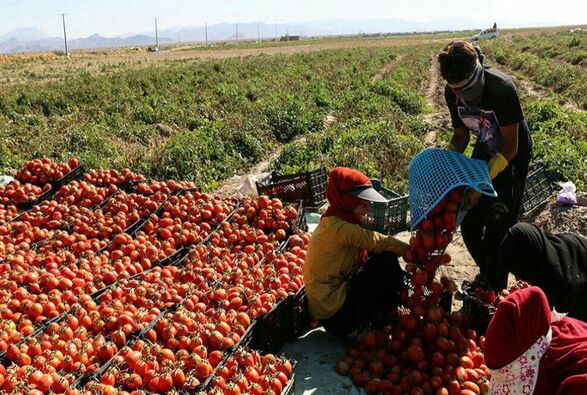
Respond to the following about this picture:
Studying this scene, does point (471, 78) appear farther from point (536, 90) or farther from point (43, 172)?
point (536, 90)

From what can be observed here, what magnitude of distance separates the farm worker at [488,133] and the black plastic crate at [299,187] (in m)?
2.51

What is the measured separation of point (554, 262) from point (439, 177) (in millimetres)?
880

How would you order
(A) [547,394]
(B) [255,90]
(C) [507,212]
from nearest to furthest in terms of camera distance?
(A) [547,394], (C) [507,212], (B) [255,90]

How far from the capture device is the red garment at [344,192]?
361 cm

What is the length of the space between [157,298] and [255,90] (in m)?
14.2

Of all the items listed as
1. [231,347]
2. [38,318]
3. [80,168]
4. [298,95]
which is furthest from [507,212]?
[298,95]

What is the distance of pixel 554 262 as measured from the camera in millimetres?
2998

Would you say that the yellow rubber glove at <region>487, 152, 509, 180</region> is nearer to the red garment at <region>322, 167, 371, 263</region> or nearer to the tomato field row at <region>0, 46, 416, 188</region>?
the red garment at <region>322, 167, 371, 263</region>

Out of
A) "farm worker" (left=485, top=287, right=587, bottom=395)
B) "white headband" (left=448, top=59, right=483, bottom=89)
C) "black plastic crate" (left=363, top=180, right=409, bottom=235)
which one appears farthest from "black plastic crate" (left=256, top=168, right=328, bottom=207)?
"farm worker" (left=485, top=287, right=587, bottom=395)

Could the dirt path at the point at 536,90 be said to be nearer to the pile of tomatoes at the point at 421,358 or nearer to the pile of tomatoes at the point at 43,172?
the pile of tomatoes at the point at 421,358

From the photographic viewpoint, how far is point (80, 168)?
6973 mm

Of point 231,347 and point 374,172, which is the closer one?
point 231,347

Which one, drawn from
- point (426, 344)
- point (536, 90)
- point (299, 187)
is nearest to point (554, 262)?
point (426, 344)

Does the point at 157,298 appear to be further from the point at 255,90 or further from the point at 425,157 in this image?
the point at 255,90
